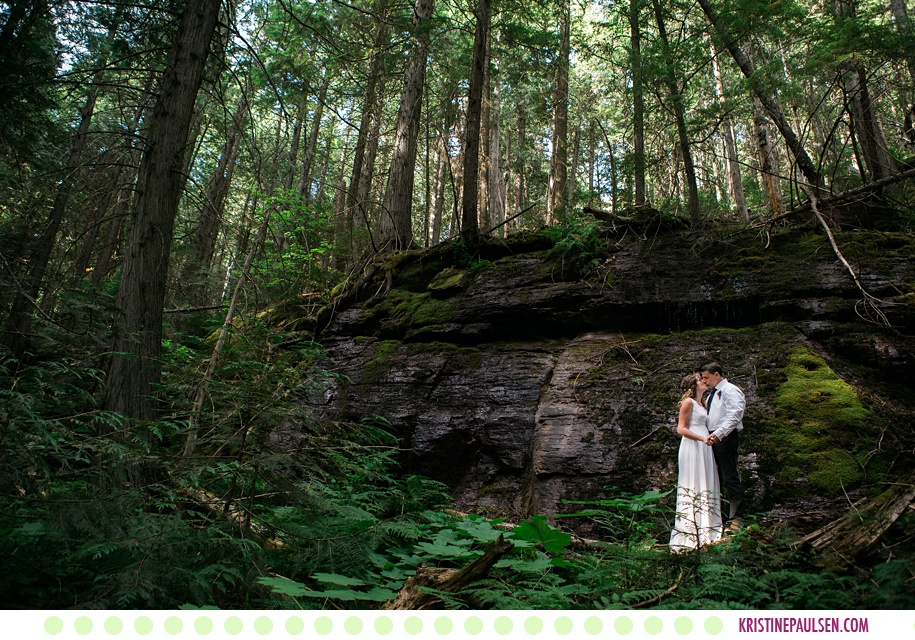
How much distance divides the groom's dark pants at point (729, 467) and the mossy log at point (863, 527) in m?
1.99

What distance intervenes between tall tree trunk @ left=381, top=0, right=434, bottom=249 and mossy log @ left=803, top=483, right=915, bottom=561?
8990 mm

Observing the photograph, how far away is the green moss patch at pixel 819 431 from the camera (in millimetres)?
4785

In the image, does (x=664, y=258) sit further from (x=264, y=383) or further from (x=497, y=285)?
(x=264, y=383)

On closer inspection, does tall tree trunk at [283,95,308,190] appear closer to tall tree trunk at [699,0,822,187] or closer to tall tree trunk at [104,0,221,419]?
tall tree trunk at [104,0,221,419]

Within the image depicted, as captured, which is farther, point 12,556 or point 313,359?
point 313,359

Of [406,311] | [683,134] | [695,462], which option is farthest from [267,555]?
[683,134]

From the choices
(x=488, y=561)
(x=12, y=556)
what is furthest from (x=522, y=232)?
(x=12, y=556)

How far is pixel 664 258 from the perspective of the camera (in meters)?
7.85

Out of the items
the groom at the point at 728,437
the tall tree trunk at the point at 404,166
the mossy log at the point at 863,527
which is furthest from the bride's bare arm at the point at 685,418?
the tall tree trunk at the point at 404,166

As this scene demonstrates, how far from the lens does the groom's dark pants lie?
4.98 meters

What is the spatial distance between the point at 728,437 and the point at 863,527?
2.43 metres

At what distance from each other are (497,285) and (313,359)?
11.3ft

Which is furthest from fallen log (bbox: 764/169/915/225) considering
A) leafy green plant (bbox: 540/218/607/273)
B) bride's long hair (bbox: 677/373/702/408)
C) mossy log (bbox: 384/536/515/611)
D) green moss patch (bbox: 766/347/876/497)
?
mossy log (bbox: 384/536/515/611)
